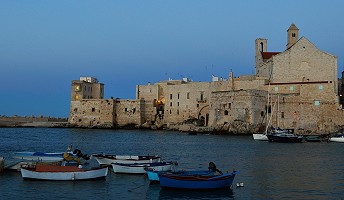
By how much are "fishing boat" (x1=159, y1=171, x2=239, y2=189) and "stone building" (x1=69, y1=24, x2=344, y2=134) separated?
110 ft

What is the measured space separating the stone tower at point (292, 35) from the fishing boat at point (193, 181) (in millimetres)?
45142

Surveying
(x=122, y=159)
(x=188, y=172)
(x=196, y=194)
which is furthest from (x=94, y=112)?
(x=196, y=194)

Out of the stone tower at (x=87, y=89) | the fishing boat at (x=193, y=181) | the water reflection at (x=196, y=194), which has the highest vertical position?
the stone tower at (x=87, y=89)

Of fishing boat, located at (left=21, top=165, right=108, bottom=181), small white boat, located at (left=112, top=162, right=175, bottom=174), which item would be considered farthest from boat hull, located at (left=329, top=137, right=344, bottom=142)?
fishing boat, located at (left=21, top=165, right=108, bottom=181)

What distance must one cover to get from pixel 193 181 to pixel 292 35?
46.4 metres

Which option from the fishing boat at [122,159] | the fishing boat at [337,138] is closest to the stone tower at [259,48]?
the fishing boat at [337,138]

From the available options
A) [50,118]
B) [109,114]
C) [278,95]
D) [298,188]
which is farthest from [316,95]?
[50,118]

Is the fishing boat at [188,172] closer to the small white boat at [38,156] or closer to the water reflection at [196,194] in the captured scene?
the water reflection at [196,194]

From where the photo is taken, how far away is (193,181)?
15.7m

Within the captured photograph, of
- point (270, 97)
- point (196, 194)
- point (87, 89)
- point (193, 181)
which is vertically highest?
point (87, 89)

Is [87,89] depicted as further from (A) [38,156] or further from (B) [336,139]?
(A) [38,156]

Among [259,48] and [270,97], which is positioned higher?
[259,48]

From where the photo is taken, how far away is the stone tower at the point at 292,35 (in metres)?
58.6

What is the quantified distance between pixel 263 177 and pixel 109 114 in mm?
48059
